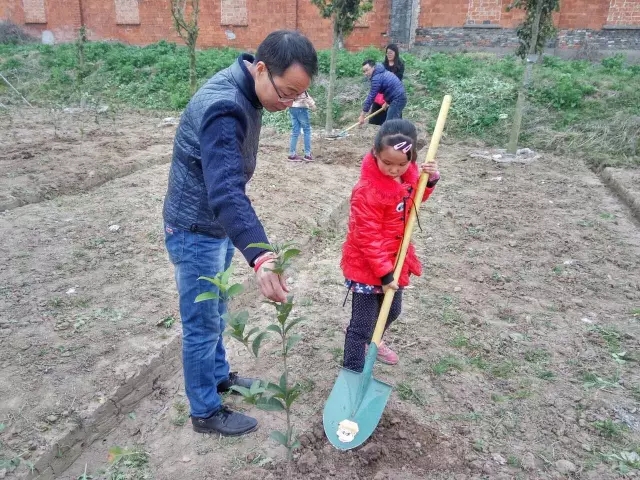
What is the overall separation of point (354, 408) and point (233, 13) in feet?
57.2

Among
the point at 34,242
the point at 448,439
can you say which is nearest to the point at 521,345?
the point at 448,439

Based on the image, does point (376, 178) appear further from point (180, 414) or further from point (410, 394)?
point (180, 414)

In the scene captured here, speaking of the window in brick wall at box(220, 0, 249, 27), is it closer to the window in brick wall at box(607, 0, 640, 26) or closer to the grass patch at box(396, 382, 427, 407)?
the window in brick wall at box(607, 0, 640, 26)

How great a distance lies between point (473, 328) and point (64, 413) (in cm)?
259

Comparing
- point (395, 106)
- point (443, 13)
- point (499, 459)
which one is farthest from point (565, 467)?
point (443, 13)

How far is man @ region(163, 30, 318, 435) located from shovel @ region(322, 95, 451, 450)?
0.46 meters

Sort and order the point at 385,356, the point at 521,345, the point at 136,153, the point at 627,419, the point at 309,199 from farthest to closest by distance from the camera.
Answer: the point at 136,153 → the point at 309,199 → the point at 521,345 → the point at 385,356 → the point at 627,419

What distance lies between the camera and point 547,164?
8.20 meters

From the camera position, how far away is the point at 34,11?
63.0 ft

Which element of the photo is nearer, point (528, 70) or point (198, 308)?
point (198, 308)

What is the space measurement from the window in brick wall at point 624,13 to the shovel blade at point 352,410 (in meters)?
15.1

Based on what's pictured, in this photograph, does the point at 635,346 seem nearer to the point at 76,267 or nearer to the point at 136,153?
the point at 76,267

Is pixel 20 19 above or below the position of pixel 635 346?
above

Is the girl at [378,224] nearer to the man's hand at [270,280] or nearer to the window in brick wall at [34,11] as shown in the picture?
the man's hand at [270,280]
